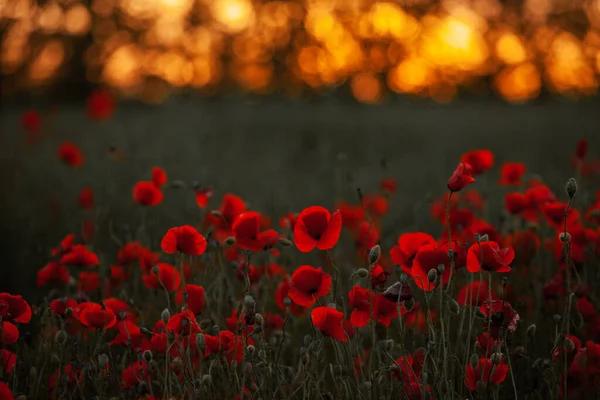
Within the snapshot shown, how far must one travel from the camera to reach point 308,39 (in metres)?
17.9

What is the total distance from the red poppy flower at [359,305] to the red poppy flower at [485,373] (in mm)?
271

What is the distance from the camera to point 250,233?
6.05 feet

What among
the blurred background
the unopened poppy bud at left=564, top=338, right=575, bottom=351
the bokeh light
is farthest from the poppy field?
the bokeh light

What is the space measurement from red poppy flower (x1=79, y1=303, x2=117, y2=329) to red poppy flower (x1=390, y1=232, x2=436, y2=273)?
711 mm

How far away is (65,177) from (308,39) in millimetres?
A: 12826

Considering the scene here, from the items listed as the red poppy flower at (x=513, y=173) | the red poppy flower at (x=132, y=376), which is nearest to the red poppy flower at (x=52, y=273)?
the red poppy flower at (x=132, y=376)

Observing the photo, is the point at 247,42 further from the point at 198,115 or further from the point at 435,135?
the point at 435,135

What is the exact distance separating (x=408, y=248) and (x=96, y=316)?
79cm

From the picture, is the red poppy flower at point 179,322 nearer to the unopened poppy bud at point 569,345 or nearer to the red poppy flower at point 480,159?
the unopened poppy bud at point 569,345

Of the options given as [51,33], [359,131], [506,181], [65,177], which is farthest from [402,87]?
[506,181]

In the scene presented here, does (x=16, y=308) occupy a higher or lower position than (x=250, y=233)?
lower

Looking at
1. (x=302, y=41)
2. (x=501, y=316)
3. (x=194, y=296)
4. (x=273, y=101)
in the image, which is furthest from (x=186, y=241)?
(x=302, y=41)

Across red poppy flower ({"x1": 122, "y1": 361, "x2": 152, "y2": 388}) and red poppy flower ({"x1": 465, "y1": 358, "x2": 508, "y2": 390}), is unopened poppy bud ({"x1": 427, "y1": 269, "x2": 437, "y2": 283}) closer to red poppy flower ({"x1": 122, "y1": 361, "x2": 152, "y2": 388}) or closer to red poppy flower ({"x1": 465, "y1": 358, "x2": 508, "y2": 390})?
red poppy flower ({"x1": 465, "y1": 358, "x2": 508, "y2": 390})

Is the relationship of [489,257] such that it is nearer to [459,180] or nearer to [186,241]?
[459,180]
